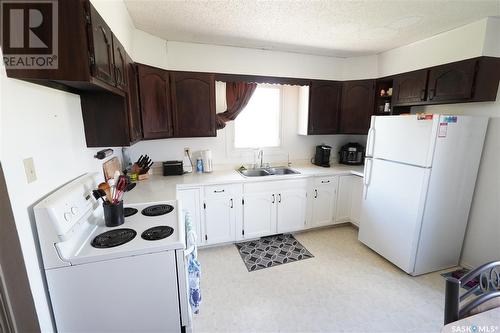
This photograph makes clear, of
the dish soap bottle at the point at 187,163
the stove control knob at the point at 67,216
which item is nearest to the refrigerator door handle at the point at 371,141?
the dish soap bottle at the point at 187,163

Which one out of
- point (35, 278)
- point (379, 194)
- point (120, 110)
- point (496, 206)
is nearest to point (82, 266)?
point (35, 278)

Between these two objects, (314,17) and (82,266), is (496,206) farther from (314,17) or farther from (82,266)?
(82,266)

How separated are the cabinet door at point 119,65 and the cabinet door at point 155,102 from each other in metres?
0.48

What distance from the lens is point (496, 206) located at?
7.27ft

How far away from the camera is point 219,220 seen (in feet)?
9.04

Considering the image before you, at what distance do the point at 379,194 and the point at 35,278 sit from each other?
288cm

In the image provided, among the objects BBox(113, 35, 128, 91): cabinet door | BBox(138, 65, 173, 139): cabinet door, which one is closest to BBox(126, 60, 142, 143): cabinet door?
BBox(138, 65, 173, 139): cabinet door

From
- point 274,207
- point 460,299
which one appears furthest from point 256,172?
point 460,299

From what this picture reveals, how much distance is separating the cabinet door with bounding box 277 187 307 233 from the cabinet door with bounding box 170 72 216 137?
4.15ft

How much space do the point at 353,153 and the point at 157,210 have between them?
2995mm

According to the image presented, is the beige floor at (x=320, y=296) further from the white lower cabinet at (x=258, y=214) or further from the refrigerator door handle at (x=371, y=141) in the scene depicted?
the refrigerator door handle at (x=371, y=141)

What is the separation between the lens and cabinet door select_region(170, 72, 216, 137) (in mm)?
2664

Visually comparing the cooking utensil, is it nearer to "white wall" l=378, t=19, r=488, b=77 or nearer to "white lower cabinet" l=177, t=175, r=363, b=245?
"white lower cabinet" l=177, t=175, r=363, b=245

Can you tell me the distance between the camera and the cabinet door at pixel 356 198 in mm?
3106
